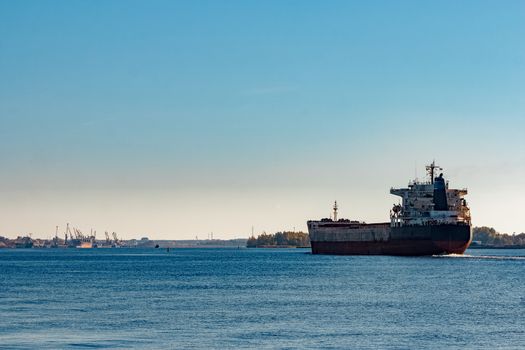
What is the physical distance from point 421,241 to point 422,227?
2.33 metres

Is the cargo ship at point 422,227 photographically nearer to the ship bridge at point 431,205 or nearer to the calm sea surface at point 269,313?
the ship bridge at point 431,205

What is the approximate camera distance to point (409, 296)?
3019 inches

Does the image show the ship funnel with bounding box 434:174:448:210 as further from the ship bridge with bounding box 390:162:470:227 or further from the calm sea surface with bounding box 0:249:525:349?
the calm sea surface with bounding box 0:249:525:349

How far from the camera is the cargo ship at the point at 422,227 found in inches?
5925

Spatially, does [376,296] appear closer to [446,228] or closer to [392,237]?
[446,228]

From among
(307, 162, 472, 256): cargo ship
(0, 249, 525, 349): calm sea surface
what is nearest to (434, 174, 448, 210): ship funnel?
(307, 162, 472, 256): cargo ship

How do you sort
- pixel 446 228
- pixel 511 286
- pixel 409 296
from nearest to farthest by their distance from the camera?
pixel 409 296, pixel 511 286, pixel 446 228

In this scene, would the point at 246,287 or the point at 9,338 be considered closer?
the point at 9,338

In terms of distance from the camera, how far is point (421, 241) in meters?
153

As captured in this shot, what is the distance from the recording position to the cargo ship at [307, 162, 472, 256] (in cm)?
15050

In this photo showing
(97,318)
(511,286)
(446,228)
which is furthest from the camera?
(446,228)

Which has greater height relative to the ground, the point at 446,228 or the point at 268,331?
the point at 446,228

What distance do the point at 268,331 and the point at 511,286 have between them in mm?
42727

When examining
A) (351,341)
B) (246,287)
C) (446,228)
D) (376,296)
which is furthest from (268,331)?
(446,228)
